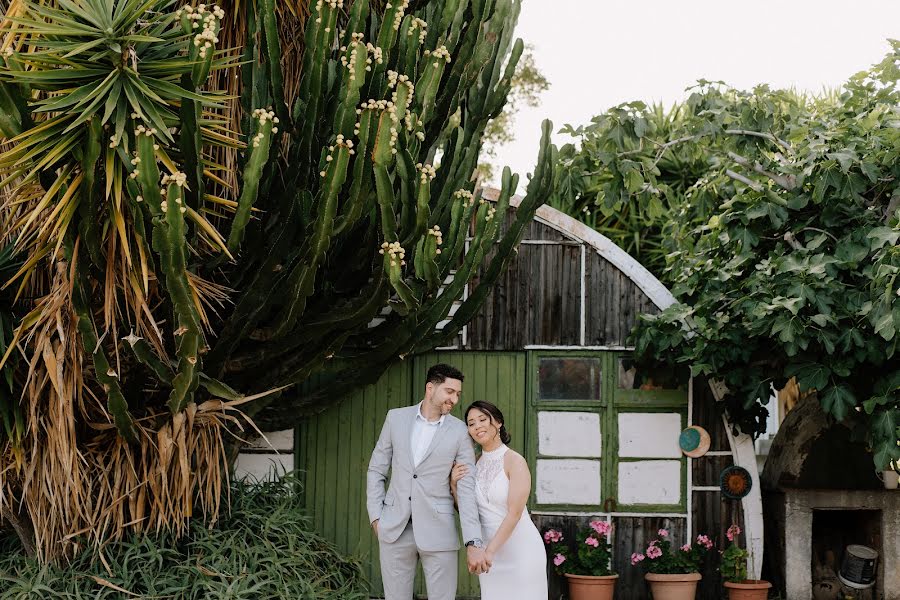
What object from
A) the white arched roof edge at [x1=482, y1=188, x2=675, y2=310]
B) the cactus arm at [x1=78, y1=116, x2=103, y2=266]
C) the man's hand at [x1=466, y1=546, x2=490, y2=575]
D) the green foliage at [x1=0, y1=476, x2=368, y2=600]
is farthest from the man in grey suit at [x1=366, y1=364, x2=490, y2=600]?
the white arched roof edge at [x1=482, y1=188, x2=675, y2=310]

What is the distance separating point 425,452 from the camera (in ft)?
18.1

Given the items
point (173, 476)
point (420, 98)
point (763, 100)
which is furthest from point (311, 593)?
point (763, 100)

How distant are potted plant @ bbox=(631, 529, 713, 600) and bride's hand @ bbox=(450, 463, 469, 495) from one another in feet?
9.40

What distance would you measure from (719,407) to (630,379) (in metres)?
0.71

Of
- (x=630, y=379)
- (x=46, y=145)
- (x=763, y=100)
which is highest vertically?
(x=763, y=100)

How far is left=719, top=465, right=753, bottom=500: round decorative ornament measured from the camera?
7.98 metres

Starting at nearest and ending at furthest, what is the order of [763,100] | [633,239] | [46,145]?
1. [46,145]
2. [763,100]
3. [633,239]

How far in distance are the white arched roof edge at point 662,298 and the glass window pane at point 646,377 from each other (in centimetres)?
34

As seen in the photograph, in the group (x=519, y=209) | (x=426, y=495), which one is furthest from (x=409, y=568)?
(x=519, y=209)

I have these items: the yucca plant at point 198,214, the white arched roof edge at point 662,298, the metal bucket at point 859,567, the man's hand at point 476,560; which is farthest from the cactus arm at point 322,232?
the metal bucket at point 859,567

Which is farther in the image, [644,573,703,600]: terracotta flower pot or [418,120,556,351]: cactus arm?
[644,573,703,600]: terracotta flower pot

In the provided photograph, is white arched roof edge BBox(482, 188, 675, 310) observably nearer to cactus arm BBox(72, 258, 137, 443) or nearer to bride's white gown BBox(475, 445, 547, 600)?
bride's white gown BBox(475, 445, 547, 600)

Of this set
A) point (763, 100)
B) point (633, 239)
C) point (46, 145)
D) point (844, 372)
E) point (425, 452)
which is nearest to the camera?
point (46, 145)

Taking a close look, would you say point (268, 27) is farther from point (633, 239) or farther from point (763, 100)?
point (633, 239)
